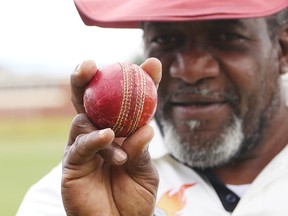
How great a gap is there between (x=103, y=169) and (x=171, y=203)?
1.45 ft

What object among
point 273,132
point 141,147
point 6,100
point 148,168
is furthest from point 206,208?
point 6,100

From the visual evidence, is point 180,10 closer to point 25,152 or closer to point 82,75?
point 82,75

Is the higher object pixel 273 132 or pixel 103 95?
pixel 103 95

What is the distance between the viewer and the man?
1.87 metres

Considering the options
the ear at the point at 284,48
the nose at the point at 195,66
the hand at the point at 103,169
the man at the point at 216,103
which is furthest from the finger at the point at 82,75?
the ear at the point at 284,48

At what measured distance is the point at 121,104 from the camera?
138cm

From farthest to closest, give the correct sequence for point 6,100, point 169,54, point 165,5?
point 6,100, point 169,54, point 165,5

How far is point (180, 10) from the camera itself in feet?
6.02

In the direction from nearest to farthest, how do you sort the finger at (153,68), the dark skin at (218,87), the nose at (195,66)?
the finger at (153,68), the dark skin at (218,87), the nose at (195,66)

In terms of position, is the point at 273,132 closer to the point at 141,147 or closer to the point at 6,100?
the point at 141,147

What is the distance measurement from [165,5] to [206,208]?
1.77 ft

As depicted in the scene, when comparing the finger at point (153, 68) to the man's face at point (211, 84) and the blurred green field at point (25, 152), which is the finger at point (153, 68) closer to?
the man's face at point (211, 84)

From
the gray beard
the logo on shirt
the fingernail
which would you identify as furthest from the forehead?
the fingernail

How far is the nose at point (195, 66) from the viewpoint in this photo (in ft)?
6.31
